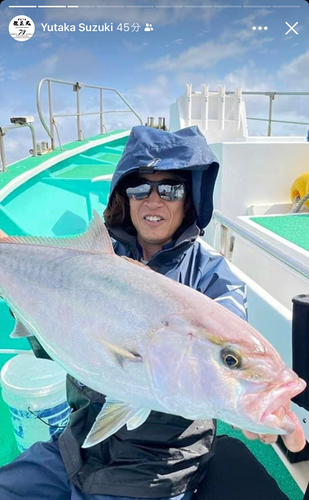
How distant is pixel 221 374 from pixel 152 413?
0.66m

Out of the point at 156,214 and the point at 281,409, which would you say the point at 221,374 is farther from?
the point at 156,214

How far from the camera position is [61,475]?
63.6 inches

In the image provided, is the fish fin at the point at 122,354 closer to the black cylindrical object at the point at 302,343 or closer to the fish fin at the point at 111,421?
the fish fin at the point at 111,421

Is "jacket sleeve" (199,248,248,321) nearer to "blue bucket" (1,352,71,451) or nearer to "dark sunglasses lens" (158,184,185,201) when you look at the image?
"dark sunglasses lens" (158,184,185,201)

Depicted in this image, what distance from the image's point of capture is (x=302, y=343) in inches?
56.4

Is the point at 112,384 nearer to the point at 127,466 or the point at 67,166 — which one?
the point at 127,466

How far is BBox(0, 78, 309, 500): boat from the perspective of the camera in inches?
89.0

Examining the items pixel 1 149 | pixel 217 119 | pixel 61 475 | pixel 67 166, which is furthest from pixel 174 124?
pixel 61 475

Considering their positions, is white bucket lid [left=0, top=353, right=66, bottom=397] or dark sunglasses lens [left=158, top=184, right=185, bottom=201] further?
white bucket lid [left=0, top=353, right=66, bottom=397]

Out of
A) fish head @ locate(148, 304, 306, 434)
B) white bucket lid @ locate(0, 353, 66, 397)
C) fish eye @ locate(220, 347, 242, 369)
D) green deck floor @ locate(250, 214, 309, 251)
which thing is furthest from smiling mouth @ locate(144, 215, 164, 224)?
green deck floor @ locate(250, 214, 309, 251)

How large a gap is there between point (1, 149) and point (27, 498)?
4.47m

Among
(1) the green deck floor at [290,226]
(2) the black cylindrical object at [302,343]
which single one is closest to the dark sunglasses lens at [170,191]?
(2) the black cylindrical object at [302,343]

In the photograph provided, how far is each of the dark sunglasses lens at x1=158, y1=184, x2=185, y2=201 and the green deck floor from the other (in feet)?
4.23

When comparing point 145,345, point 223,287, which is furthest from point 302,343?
point 145,345
